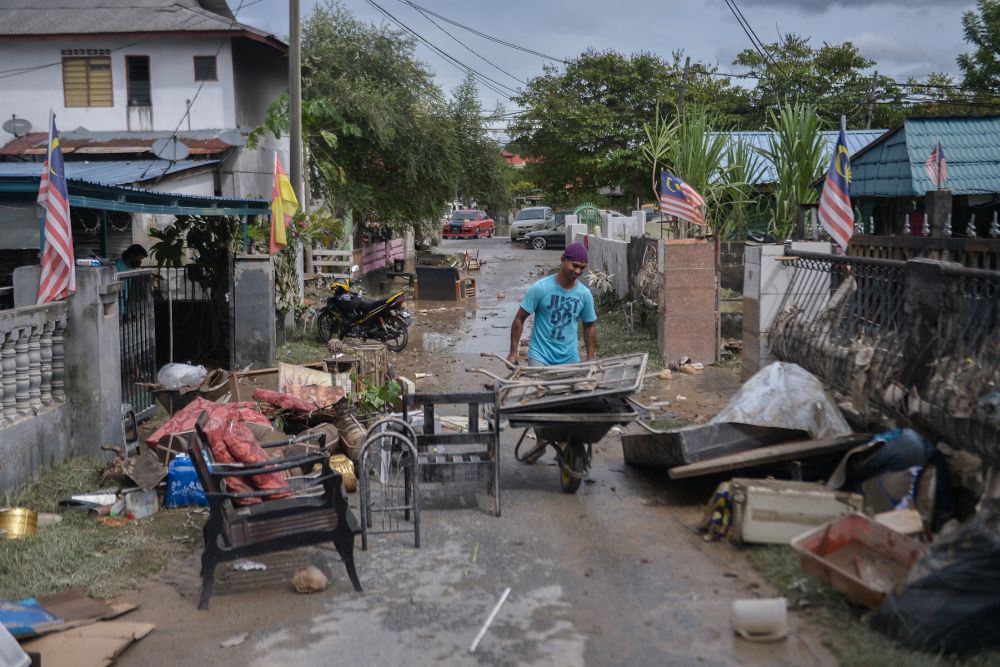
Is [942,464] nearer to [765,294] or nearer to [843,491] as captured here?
[843,491]

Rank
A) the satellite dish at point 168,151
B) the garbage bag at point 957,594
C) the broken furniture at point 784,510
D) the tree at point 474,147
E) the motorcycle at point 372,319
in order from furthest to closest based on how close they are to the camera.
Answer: the tree at point 474,147 → the motorcycle at point 372,319 → the satellite dish at point 168,151 → the broken furniture at point 784,510 → the garbage bag at point 957,594

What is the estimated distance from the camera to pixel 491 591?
221 inches

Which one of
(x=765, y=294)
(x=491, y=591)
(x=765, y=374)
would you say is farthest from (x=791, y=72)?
(x=491, y=591)

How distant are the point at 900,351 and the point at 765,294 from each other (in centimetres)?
344

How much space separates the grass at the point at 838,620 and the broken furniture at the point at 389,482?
232 centimetres

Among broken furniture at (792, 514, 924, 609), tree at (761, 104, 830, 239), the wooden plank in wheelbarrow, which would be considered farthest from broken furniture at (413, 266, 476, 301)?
broken furniture at (792, 514, 924, 609)

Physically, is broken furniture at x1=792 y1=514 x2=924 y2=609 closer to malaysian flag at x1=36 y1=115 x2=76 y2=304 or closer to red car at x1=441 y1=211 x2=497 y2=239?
malaysian flag at x1=36 y1=115 x2=76 y2=304

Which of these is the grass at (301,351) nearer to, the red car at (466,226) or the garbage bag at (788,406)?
the garbage bag at (788,406)

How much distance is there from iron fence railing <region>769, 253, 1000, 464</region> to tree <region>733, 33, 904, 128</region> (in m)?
36.8

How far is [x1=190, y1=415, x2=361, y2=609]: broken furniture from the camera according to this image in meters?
5.41

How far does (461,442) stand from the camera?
284 inches

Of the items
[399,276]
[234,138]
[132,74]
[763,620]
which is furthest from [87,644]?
[399,276]

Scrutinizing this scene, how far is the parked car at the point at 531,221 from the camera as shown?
1902 inches

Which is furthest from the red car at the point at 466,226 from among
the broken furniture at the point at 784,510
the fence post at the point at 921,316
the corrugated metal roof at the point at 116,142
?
the broken furniture at the point at 784,510
